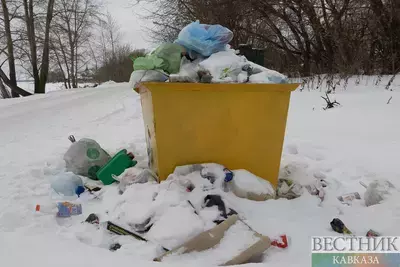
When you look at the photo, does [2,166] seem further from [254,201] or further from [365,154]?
[365,154]

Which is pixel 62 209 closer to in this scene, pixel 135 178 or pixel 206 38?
pixel 135 178

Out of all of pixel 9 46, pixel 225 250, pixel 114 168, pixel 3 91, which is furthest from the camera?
pixel 3 91

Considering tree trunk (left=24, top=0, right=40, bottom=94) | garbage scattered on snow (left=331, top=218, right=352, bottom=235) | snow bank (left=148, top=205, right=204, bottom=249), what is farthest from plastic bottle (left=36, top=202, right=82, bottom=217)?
tree trunk (left=24, top=0, right=40, bottom=94)

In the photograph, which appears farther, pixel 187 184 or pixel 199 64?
pixel 199 64

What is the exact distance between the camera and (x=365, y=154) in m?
2.69

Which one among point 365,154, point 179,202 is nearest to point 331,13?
point 365,154

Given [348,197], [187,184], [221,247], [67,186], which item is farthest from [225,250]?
[67,186]

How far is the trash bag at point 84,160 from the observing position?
7.75 feet

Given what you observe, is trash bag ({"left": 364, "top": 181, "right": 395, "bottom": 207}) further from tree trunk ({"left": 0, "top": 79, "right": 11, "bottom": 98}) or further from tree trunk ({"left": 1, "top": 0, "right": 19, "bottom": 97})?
tree trunk ({"left": 0, "top": 79, "right": 11, "bottom": 98})

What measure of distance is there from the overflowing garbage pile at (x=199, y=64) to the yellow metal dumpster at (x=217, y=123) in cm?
7

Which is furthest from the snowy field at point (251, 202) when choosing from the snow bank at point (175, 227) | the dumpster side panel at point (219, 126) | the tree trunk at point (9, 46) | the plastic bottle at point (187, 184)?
the tree trunk at point (9, 46)

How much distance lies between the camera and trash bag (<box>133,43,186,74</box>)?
1.96 meters

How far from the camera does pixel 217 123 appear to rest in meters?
1.89

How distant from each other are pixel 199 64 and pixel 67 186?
1.17 meters
